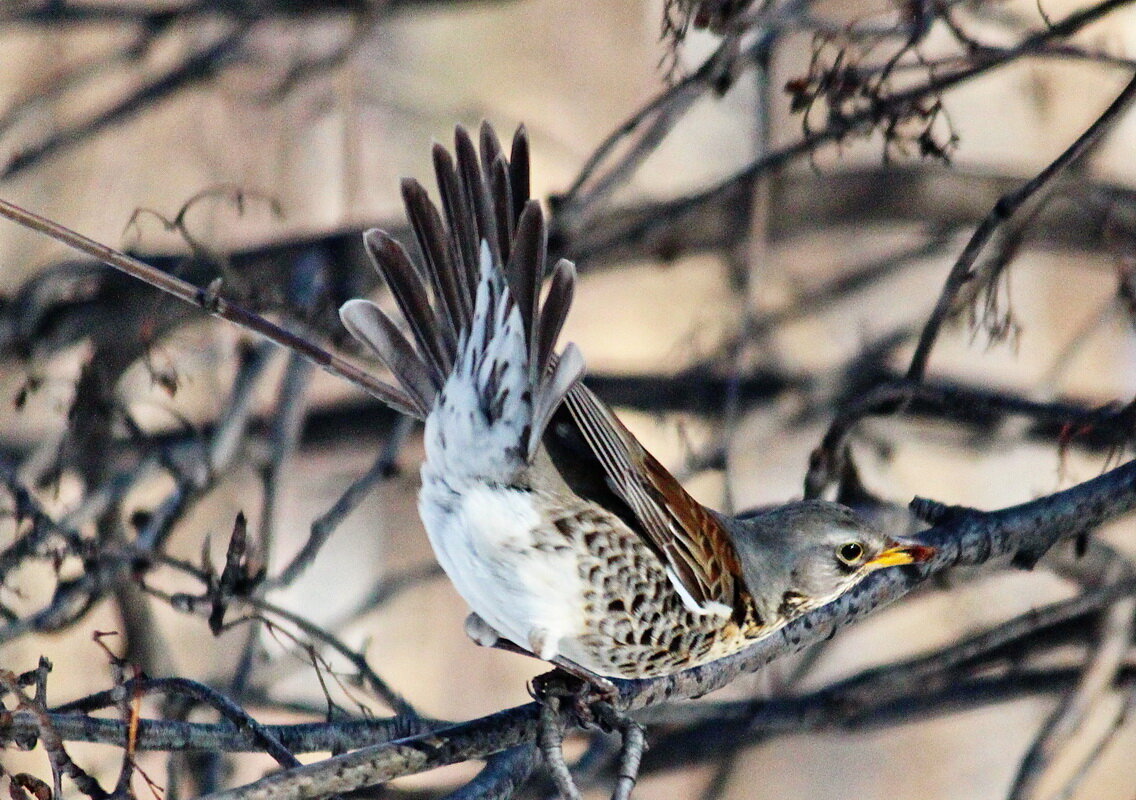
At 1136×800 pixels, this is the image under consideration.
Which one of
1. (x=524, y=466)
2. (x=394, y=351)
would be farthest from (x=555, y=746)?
(x=394, y=351)

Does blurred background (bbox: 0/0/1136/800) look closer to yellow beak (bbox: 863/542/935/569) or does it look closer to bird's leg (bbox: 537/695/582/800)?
yellow beak (bbox: 863/542/935/569)

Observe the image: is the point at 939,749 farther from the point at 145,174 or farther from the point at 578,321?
the point at 145,174

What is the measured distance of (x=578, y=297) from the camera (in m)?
4.45

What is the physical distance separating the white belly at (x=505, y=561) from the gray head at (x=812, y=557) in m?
0.45

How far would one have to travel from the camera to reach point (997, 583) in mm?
4121

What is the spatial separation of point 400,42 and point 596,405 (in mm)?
3182

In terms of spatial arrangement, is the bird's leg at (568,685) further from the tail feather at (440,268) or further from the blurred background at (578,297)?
the blurred background at (578,297)

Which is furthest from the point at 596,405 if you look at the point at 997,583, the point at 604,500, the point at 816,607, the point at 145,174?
the point at 145,174

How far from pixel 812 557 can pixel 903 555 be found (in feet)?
0.56

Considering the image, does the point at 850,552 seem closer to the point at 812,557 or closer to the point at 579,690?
the point at 812,557

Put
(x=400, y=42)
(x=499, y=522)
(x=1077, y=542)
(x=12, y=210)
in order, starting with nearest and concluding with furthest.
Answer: (x=12, y=210)
(x=499, y=522)
(x=1077, y=542)
(x=400, y=42)

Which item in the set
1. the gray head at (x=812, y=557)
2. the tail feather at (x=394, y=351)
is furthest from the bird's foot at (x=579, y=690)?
the tail feather at (x=394, y=351)

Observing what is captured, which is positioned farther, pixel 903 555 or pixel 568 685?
pixel 903 555

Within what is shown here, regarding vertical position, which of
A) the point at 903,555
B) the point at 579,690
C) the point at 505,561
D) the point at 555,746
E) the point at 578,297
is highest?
the point at 578,297
